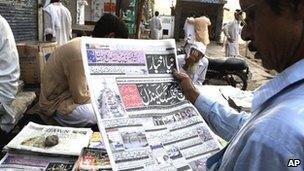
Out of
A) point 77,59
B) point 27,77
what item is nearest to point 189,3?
point 27,77

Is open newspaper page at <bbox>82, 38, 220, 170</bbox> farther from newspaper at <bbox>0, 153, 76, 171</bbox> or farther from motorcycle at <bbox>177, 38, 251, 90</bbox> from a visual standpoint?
motorcycle at <bbox>177, 38, 251, 90</bbox>

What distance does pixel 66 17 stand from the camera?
25.4 feet

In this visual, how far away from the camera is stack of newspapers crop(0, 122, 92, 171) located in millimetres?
1823

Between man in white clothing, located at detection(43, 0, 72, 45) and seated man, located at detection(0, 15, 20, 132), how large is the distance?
3.96 m

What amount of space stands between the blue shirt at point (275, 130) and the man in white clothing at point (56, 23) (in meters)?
6.75

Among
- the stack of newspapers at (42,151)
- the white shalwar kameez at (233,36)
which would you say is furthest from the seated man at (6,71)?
the white shalwar kameez at (233,36)

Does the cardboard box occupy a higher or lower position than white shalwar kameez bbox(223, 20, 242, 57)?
higher

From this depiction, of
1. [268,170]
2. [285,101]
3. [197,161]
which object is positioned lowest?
[197,161]

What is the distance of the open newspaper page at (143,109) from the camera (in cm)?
130

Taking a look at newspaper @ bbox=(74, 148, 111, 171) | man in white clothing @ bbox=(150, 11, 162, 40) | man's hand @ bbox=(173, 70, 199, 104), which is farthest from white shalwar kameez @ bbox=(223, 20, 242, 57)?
man's hand @ bbox=(173, 70, 199, 104)

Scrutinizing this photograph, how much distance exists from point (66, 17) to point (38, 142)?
19.9ft

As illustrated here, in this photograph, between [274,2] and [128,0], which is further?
A: [128,0]

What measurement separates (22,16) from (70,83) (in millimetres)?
4075

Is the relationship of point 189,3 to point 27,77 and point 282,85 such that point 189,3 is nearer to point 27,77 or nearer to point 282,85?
point 27,77
